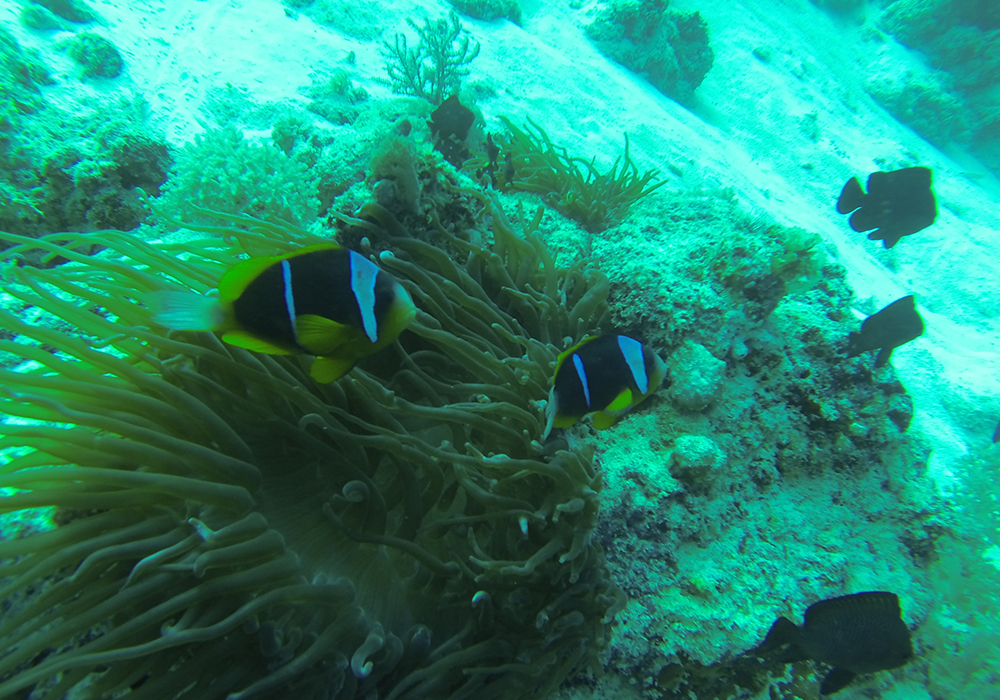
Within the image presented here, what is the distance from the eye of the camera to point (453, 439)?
1.86 metres

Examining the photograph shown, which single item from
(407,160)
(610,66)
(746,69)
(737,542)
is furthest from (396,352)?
(746,69)

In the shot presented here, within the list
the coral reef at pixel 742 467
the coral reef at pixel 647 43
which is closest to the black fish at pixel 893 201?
the coral reef at pixel 742 467

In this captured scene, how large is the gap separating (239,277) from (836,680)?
108 inches

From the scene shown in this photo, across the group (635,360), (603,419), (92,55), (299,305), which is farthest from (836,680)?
(92,55)

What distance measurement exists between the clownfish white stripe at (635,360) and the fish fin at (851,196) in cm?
455

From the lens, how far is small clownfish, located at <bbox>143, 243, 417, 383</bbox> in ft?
3.97

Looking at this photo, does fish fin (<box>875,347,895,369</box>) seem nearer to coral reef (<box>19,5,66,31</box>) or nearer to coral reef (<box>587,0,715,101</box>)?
coral reef (<box>587,0,715,101</box>)

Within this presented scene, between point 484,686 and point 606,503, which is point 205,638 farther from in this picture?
point 606,503

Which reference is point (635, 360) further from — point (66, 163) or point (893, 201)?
point (893, 201)

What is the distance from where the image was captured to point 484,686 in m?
1.51

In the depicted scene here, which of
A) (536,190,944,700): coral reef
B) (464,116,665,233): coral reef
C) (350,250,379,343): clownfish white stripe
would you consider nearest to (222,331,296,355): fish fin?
(350,250,379,343): clownfish white stripe

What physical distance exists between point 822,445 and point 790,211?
6.22 metres

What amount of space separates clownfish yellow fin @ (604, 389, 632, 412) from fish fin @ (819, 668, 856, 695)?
5.12ft

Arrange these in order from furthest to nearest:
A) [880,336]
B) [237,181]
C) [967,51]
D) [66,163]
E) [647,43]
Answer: [967,51], [647,43], [237,181], [66,163], [880,336]
